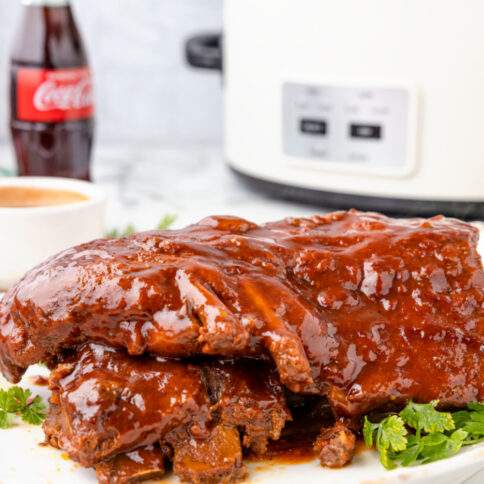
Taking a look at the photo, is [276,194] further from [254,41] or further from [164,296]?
[164,296]

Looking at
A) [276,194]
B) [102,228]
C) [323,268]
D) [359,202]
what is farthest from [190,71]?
[323,268]

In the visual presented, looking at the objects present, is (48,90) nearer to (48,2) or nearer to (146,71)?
(48,2)

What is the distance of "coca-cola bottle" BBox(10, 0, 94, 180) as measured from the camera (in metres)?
2.84

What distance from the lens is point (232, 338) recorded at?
1.21m

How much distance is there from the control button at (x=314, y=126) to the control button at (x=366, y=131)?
88mm

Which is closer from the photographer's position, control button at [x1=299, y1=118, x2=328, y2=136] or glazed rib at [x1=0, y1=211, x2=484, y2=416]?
glazed rib at [x1=0, y1=211, x2=484, y2=416]

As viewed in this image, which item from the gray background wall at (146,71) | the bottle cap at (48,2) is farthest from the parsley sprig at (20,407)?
the gray background wall at (146,71)

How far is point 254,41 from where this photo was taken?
2.71 meters

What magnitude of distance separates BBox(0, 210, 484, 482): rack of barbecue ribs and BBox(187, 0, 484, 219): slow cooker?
44.8 inches

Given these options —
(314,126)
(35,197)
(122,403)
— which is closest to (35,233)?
(35,197)

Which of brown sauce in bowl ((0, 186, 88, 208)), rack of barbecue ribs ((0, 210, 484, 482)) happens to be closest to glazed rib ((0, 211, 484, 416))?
rack of barbecue ribs ((0, 210, 484, 482))

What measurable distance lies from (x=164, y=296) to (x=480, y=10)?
1.51 m

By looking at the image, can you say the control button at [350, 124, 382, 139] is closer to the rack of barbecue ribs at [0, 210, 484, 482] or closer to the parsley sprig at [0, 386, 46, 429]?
the rack of barbecue ribs at [0, 210, 484, 482]

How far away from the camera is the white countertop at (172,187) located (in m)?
2.99
